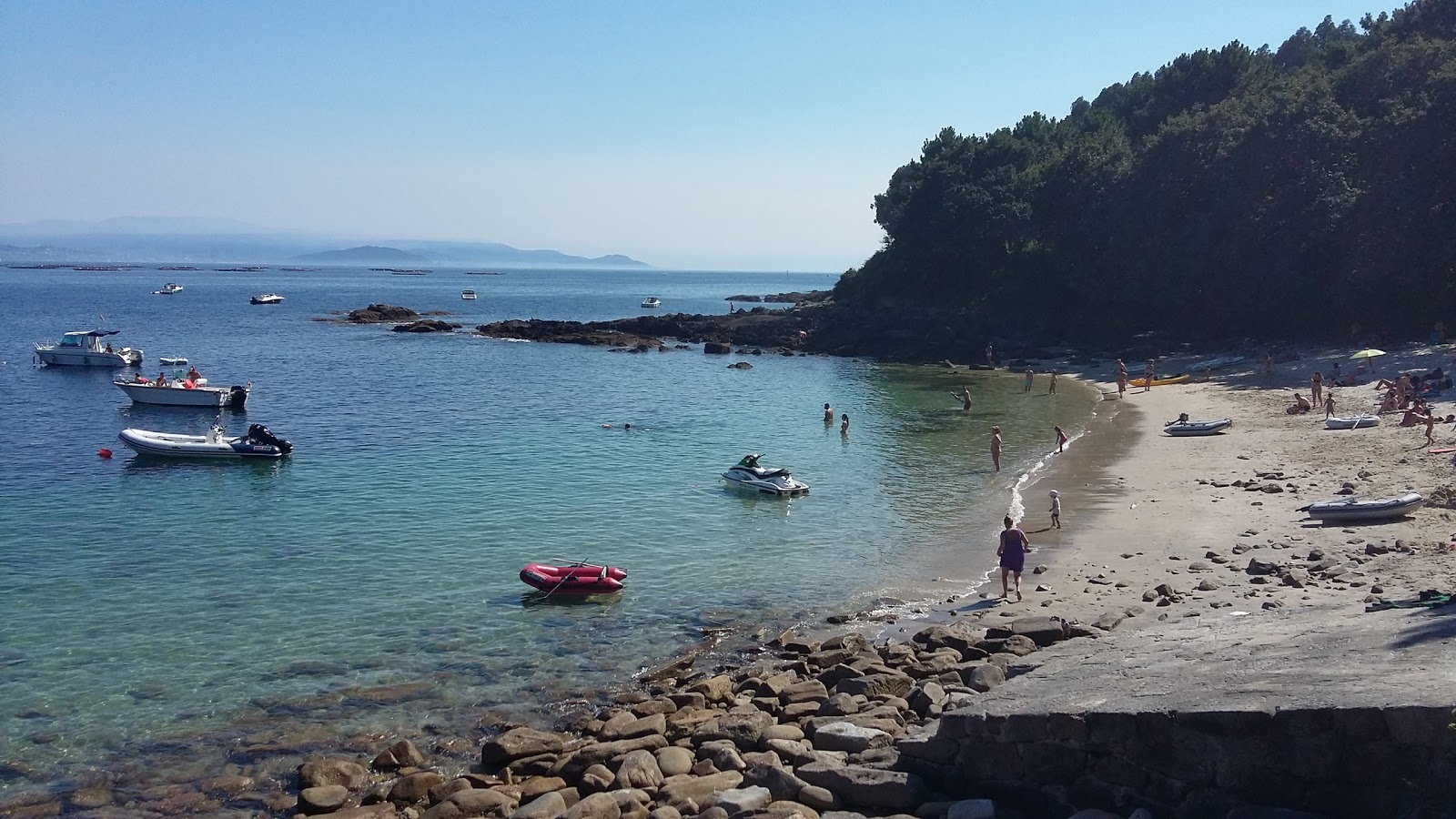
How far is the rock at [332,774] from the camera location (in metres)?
12.5

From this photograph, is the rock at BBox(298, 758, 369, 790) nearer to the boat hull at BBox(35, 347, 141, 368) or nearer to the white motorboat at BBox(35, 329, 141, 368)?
the white motorboat at BBox(35, 329, 141, 368)

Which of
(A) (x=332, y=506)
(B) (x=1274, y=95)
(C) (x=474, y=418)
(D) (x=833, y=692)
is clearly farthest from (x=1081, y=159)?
(D) (x=833, y=692)

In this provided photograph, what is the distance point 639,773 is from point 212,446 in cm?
2747

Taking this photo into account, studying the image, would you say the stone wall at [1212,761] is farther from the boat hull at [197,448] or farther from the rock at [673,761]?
the boat hull at [197,448]

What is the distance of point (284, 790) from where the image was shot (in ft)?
41.3

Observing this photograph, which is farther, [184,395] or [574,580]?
[184,395]

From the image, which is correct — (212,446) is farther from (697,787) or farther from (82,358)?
(82,358)

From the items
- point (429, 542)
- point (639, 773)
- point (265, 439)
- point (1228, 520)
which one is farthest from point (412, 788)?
point (265, 439)

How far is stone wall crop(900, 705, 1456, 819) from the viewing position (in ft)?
25.9

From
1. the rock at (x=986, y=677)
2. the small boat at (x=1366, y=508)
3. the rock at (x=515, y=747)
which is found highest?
the small boat at (x=1366, y=508)

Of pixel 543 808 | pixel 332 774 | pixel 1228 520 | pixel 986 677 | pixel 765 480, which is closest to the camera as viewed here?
pixel 543 808

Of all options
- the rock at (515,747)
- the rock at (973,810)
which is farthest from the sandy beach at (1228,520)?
the rock at (515,747)

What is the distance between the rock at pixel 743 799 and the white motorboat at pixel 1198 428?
2823 cm

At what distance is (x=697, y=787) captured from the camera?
11.0 meters
